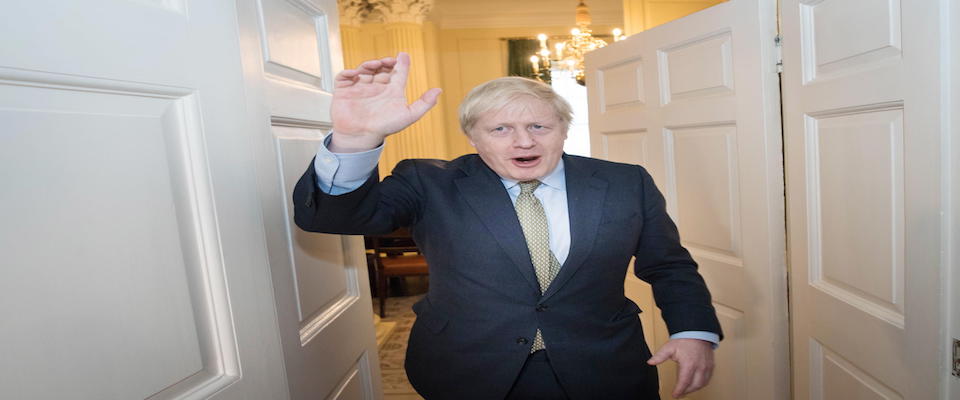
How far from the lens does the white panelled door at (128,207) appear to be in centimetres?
63

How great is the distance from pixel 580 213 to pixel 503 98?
34 cm

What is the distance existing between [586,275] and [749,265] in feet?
2.92

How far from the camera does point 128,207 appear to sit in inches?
30.0

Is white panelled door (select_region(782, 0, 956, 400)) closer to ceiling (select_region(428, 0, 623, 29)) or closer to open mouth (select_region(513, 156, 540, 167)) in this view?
open mouth (select_region(513, 156, 540, 167))

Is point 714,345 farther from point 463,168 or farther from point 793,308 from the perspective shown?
point 463,168

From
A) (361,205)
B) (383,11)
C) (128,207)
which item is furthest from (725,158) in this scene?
(383,11)

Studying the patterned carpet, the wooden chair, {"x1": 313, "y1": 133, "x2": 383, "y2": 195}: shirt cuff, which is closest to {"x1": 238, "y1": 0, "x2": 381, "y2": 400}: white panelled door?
{"x1": 313, "y1": 133, "x2": 383, "y2": 195}: shirt cuff

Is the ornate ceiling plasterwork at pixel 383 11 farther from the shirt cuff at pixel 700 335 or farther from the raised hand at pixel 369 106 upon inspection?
the shirt cuff at pixel 700 335

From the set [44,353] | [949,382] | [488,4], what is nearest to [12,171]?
[44,353]

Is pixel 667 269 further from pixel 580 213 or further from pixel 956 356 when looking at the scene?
pixel 956 356

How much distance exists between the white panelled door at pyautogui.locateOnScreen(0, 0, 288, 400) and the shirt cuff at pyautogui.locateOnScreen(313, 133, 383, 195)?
136mm

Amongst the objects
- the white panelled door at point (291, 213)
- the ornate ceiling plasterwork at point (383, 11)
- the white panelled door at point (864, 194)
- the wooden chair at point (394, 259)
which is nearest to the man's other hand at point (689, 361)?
the white panelled door at point (864, 194)

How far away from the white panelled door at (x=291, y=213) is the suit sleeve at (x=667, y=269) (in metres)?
0.81

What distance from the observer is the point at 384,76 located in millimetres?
1062
